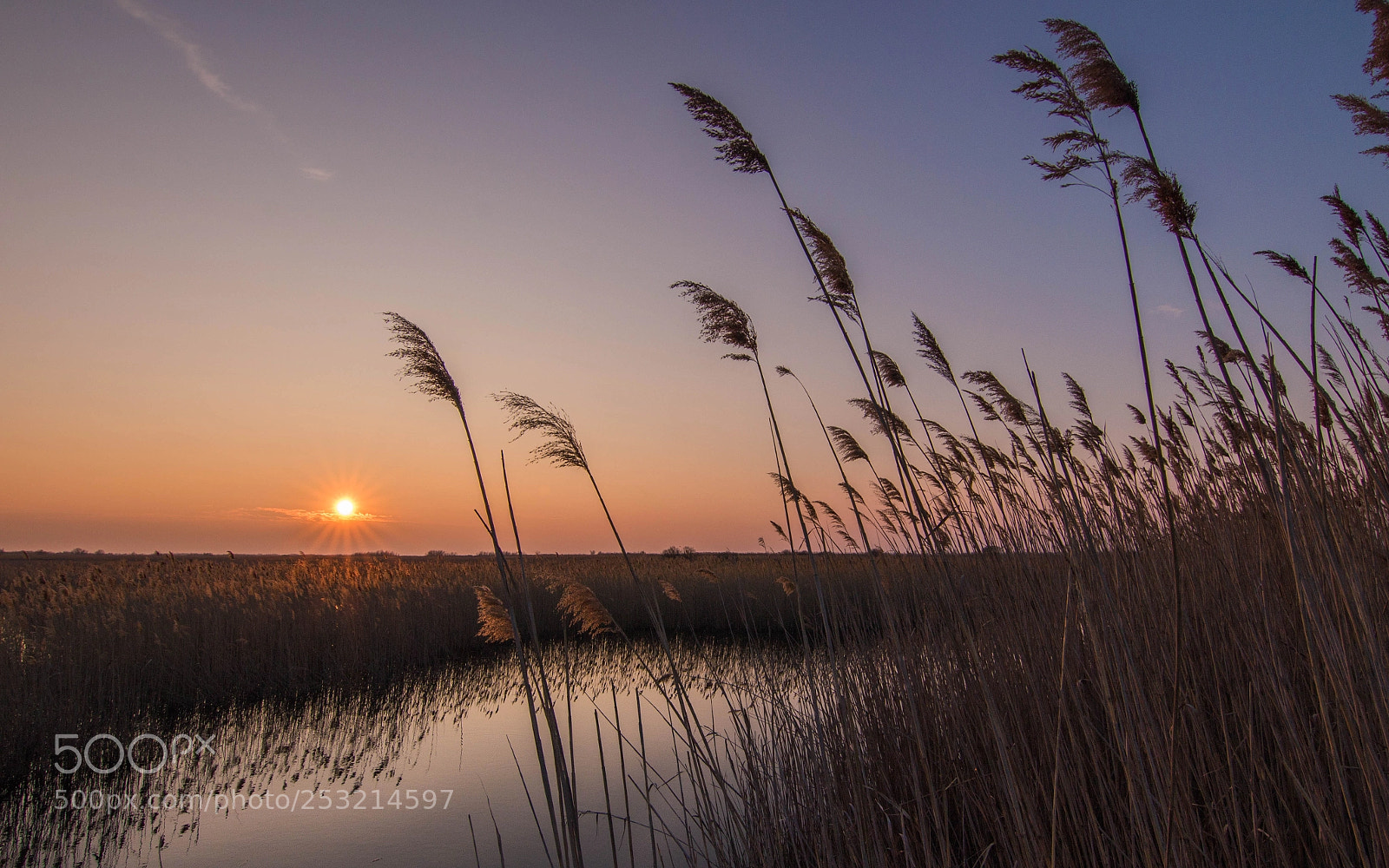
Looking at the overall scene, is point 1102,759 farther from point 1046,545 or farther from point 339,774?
point 339,774

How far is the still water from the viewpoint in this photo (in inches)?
165

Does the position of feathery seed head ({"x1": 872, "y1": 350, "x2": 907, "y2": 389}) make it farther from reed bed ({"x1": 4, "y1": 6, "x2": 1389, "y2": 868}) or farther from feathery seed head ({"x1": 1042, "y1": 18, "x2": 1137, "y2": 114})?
feathery seed head ({"x1": 1042, "y1": 18, "x2": 1137, "y2": 114})

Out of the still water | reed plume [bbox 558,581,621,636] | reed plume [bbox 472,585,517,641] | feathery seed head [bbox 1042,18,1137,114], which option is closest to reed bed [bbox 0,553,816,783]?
the still water

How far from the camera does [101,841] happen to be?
4176mm

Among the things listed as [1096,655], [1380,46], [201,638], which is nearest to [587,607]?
[1096,655]

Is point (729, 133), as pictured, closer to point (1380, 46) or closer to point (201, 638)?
point (1380, 46)

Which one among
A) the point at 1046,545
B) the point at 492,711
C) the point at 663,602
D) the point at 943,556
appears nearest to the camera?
the point at 943,556

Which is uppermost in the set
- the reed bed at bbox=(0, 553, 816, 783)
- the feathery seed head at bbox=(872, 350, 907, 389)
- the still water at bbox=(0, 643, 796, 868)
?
the feathery seed head at bbox=(872, 350, 907, 389)

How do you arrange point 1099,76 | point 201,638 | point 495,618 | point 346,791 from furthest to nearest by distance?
point 201,638, point 346,791, point 495,618, point 1099,76

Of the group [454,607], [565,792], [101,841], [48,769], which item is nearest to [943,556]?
[565,792]

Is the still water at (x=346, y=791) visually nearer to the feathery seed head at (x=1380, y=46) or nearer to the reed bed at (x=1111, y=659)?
the reed bed at (x=1111, y=659)

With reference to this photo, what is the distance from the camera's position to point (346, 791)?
5285 millimetres

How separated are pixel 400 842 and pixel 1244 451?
18.7 feet

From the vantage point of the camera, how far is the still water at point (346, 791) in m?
4.19
